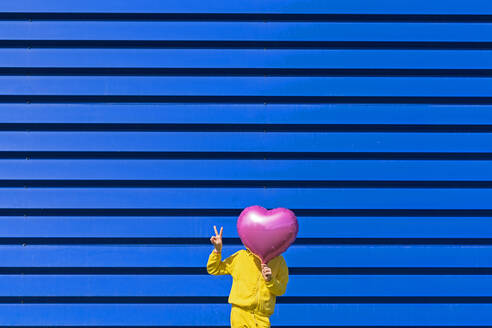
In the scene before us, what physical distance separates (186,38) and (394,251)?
2.70m

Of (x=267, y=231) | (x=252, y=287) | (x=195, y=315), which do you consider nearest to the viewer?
(x=267, y=231)

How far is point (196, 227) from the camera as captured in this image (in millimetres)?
3963

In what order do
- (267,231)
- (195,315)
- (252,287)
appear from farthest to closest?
(195,315) → (252,287) → (267,231)

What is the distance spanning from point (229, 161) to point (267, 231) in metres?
1.21

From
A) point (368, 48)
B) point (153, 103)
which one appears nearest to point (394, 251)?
point (368, 48)

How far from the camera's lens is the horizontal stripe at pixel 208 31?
3975 mm

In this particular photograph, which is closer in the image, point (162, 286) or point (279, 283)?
point (279, 283)

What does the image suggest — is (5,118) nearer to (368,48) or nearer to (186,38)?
(186,38)

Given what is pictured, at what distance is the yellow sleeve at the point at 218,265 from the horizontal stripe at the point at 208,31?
1.99 metres

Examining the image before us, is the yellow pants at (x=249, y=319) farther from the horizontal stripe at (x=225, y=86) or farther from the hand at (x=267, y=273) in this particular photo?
the horizontal stripe at (x=225, y=86)

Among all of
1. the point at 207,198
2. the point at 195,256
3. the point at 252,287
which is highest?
the point at 207,198

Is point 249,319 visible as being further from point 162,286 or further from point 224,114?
point 224,114

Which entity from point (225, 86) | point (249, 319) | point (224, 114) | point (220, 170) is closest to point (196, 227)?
point (220, 170)

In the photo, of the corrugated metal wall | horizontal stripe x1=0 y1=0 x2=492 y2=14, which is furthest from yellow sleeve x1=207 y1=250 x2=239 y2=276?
horizontal stripe x1=0 y1=0 x2=492 y2=14
